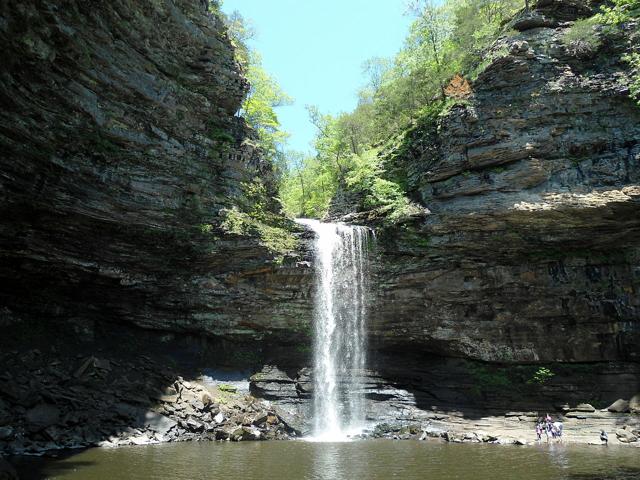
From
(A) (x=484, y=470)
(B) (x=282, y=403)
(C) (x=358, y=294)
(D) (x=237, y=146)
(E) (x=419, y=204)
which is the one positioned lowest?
(A) (x=484, y=470)

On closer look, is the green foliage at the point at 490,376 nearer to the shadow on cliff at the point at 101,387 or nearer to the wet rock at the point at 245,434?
the wet rock at the point at 245,434

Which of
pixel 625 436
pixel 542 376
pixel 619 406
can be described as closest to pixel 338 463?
pixel 625 436

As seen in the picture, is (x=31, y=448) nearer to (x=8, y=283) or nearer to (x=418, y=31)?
(x=8, y=283)

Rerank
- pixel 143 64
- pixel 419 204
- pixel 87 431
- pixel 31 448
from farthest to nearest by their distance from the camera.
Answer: pixel 419 204
pixel 143 64
pixel 87 431
pixel 31 448

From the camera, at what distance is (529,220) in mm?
20516

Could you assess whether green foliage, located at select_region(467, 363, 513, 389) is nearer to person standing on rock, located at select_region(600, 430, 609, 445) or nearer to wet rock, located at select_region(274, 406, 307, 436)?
person standing on rock, located at select_region(600, 430, 609, 445)

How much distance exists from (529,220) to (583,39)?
9.06 m

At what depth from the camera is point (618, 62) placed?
21.2m

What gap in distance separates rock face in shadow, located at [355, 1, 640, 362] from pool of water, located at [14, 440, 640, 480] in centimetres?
650

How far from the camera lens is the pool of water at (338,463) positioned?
1143 cm

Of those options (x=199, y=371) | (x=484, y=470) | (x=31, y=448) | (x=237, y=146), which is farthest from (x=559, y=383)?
(x=31, y=448)

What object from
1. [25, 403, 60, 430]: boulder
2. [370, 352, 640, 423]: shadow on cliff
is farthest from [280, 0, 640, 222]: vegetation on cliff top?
[25, 403, 60, 430]: boulder

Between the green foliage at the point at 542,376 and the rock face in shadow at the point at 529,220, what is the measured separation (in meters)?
0.77

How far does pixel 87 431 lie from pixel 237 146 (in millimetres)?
13567
